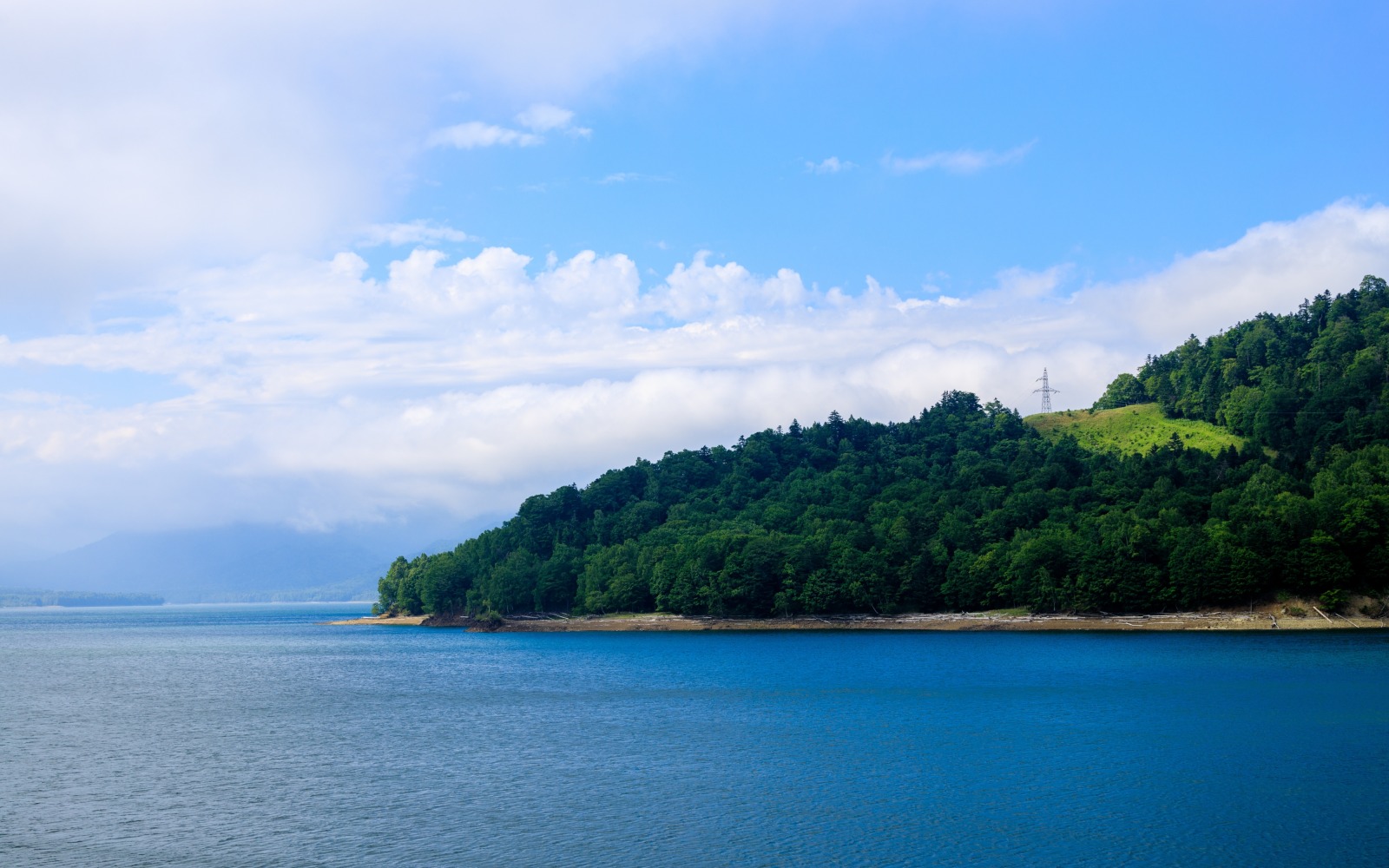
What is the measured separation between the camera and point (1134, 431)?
591 feet

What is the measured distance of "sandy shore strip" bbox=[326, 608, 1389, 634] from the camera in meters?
106

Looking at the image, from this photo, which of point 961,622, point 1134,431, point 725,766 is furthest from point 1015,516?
point 725,766

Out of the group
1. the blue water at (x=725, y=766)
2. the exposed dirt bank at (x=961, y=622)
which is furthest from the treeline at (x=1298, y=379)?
the blue water at (x=725, y=766)

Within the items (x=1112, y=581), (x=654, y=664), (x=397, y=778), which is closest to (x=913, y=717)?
(x=397, y=778)

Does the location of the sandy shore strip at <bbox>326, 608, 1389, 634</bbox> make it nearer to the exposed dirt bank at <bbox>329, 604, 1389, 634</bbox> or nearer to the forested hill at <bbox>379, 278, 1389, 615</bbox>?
the exposed dirt bank at <bbox>329, 604, 1389, 634</bbox>

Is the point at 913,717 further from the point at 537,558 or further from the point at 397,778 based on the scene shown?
the point at 537,558

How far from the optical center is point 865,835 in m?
31.6

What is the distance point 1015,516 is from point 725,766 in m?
101

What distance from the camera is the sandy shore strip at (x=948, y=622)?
348 ft

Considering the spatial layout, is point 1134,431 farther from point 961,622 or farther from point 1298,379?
point 961,622

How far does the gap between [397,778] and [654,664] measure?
4978 centimetres

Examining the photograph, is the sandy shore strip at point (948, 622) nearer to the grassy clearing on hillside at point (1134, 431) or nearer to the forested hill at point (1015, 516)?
the forested hill at point (1015, 516)

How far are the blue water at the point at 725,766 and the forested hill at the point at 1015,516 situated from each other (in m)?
31.0

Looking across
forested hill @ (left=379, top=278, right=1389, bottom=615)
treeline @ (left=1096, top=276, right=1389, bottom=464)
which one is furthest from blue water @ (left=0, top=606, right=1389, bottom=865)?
treeline @ (left=1096, top=276, right=1389, bottom=464)
